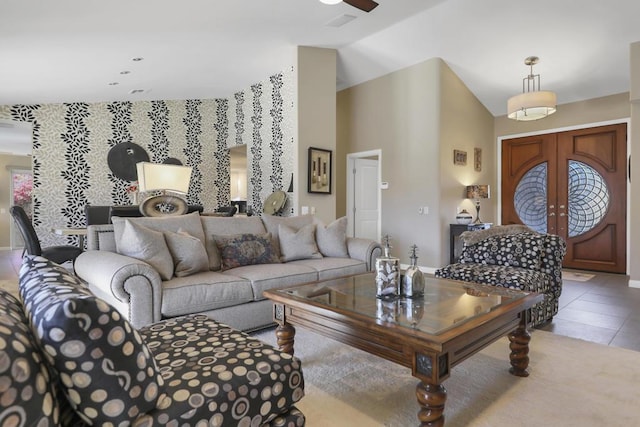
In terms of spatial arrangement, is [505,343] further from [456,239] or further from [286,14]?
[286,14]

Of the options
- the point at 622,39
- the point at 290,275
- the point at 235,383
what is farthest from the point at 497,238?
the point at 622,39

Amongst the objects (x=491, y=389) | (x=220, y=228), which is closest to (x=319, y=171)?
(x=220, y=228)

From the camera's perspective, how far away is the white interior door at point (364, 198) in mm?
6852

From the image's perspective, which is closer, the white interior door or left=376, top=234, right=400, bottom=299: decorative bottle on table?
left=376, top=234, right=400, bottom=299: decorative bottle on table

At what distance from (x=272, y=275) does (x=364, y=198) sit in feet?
14.3

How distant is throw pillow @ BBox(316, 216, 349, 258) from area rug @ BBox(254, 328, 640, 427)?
1.29 meters

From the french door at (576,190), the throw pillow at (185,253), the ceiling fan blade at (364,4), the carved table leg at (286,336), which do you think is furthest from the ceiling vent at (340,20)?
the french door at (576,190)

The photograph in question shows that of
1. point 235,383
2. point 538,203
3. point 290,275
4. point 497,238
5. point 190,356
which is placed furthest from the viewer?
point 538,203

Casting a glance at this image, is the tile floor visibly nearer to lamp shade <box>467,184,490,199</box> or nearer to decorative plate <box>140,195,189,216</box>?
lamp shade <box>467,184,490,199</box>

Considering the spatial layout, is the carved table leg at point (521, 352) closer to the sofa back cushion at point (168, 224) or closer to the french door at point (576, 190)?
the sofa back cushion at point (168, 224)

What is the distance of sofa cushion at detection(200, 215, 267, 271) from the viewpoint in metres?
3.19

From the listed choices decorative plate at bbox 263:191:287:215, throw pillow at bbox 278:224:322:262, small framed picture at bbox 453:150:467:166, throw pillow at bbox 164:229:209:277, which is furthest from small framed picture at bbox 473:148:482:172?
throw pillow at bbox 164:229:209:277

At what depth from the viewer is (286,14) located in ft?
13.5

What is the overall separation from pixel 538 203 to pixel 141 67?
6.71 metres
